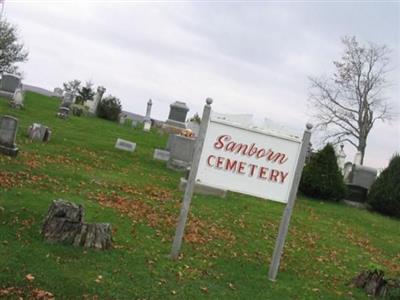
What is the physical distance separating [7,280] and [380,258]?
786 centimetres

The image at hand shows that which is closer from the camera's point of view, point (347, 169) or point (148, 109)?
point (347, 169)

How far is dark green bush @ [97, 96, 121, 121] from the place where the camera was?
98.3ft

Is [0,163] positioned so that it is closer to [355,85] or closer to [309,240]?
[309,240]

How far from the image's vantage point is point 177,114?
2969cm

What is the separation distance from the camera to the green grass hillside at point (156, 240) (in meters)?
6.08

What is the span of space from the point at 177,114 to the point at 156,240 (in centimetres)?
2174

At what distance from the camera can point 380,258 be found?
36.0 feet

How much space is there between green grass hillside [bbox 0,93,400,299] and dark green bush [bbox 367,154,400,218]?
2.04 m

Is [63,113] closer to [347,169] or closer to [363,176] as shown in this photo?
[347,169]

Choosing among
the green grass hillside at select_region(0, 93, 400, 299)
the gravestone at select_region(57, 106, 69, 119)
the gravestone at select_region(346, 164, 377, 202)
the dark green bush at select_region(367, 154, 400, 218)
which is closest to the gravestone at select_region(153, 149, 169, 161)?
the green grass hillside at select_region(0, 93, 400, 299)

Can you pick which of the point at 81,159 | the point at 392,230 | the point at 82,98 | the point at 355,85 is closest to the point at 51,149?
the point at 81,159

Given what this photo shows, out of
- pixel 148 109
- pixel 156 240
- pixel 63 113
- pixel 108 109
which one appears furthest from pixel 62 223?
pixel 148 109

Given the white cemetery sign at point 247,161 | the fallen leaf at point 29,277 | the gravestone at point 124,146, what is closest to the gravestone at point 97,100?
the gravestone at point 124,146

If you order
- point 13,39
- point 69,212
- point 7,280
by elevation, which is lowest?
point 7,280
